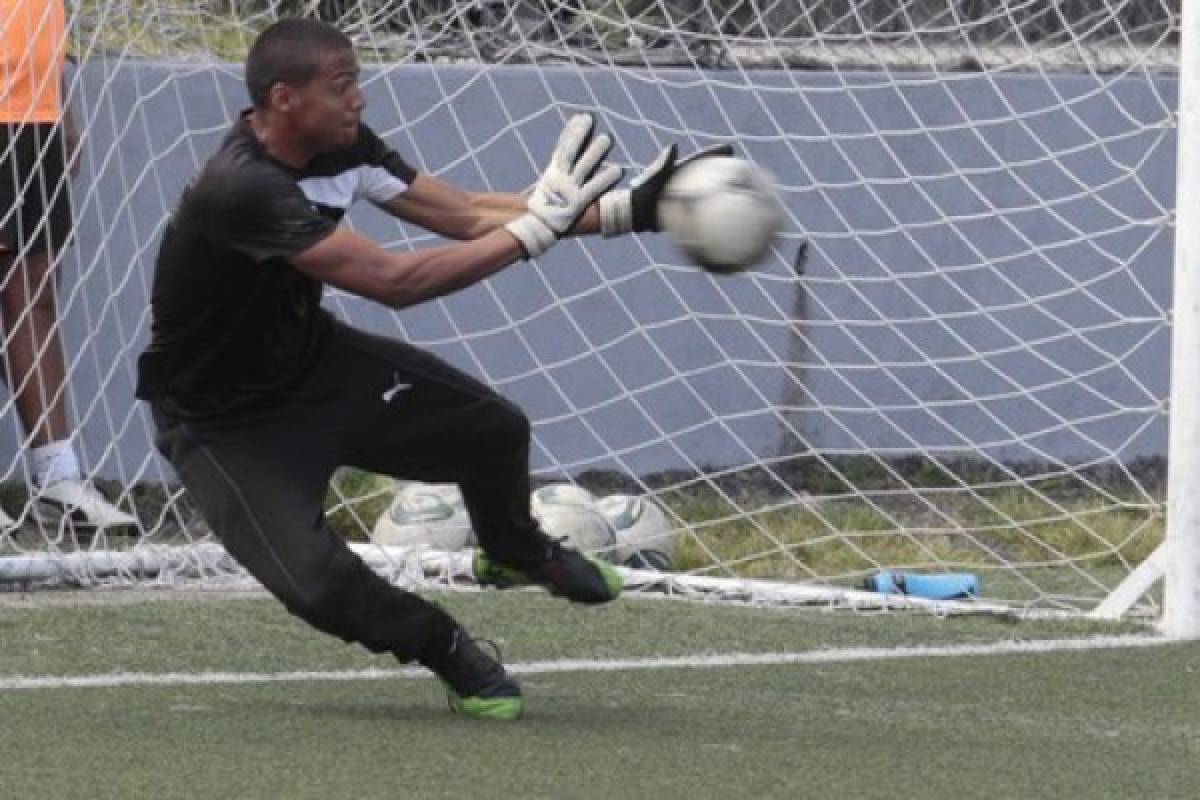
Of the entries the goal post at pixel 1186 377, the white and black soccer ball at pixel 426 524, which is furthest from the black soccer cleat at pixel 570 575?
the white and black soccer ball at pixel 426 524

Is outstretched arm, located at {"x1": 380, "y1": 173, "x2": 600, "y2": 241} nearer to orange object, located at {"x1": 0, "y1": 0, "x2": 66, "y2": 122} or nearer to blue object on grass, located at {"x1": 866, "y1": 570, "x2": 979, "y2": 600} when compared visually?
blue object on grass, located at {"x1": 866, "y1": 570, "x2": 979, "y2": 600}

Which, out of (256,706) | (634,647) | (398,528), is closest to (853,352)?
(398,528)

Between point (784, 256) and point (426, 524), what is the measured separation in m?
1.81

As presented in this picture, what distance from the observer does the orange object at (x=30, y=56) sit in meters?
8.33

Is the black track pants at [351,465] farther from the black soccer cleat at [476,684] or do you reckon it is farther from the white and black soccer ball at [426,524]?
the white and black soccer ball at [426,524]

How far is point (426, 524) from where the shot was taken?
8.30 m

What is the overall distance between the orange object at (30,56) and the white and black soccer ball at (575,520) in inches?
72.0

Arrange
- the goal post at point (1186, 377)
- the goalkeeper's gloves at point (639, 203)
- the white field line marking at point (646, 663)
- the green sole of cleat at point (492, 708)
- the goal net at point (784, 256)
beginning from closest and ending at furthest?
1. the goalkeeper's gloves at point (639, 203)
2. the green sole of cleat at point (492, 708)
3. the white field line marking at point (646, 663)
4. the goal post at point (1186, 377)
5. the goal net at point (784, 256)

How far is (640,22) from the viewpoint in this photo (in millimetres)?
9109

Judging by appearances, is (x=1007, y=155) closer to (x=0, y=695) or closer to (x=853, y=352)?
(x=853, y=352)

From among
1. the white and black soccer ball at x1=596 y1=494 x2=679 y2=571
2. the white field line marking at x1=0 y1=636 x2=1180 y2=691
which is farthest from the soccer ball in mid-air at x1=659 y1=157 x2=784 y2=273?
the white and black soccer ball at x1=596 y1=494 x2=679 y2=571

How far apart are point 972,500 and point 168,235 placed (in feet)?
12.5

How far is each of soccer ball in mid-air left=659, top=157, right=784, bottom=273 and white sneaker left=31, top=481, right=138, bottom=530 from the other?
3.24m

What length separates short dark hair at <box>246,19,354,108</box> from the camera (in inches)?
222
